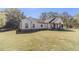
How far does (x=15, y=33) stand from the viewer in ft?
4.31

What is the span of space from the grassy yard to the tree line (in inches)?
3.1

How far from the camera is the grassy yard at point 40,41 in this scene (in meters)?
1.31

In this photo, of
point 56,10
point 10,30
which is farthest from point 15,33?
point 56,10

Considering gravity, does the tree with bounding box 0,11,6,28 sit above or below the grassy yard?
above

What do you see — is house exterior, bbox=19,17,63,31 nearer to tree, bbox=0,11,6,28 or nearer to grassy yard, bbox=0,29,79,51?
grassy yard, bbox=0,29,79,51

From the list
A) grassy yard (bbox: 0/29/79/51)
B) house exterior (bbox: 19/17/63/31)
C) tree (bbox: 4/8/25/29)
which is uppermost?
tree (bbox: 4/8/25/29)

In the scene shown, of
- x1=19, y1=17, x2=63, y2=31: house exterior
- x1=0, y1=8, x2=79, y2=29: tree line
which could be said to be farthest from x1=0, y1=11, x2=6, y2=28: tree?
x1=19, y1=17, x2=63, y2=31: house exterior

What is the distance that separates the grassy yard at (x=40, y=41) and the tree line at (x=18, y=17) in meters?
0.08

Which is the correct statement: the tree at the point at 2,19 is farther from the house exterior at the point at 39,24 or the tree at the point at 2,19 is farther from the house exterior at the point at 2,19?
the house exterior at the point at 39,24

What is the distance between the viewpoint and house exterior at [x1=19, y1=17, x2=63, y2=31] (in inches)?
51.8

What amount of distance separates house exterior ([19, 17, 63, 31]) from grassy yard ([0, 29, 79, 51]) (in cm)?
6
